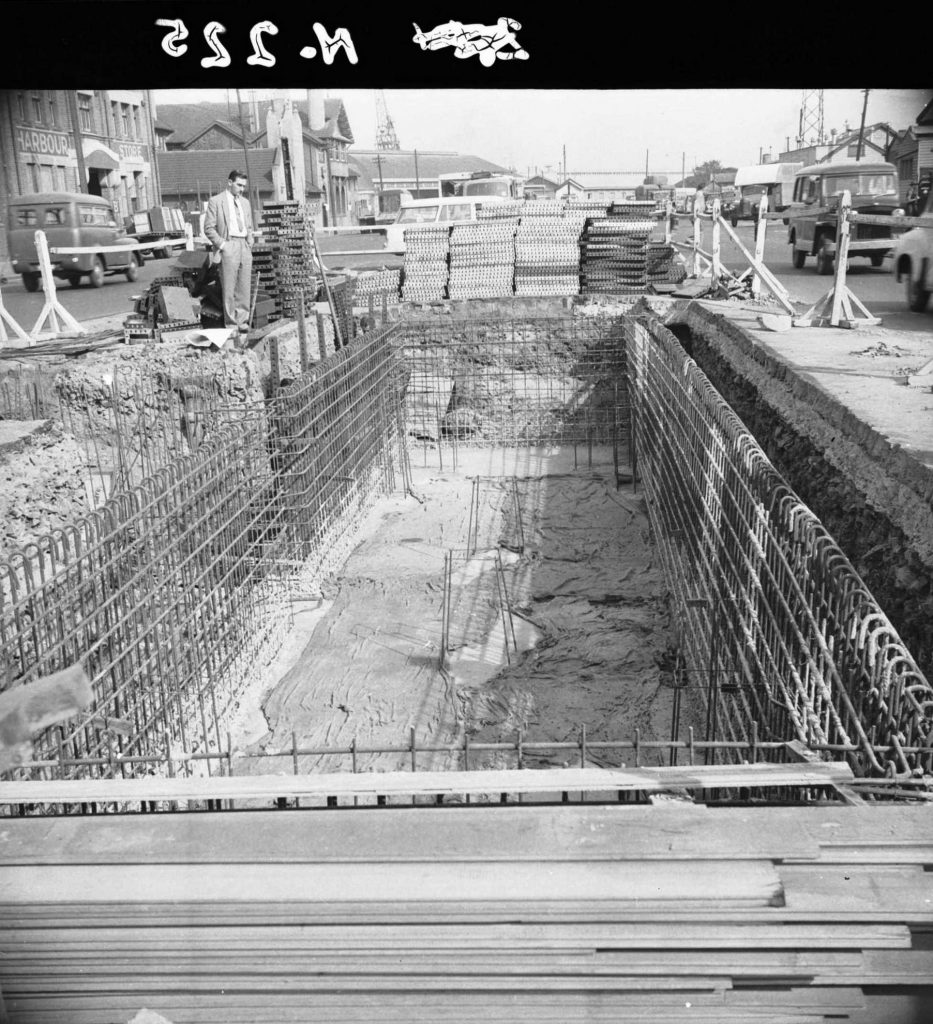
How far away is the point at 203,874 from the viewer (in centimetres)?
222

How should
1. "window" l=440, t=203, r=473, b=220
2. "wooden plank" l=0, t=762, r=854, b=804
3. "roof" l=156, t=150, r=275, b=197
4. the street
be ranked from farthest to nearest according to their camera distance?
1. "roof" l=156, t=150, r=275, b=197
2. "window" l=440, t=203, r=473, b=220
3. the street
4. "wooden plank" l=0, t=762, r=854, b=804

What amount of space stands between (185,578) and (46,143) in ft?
47.0

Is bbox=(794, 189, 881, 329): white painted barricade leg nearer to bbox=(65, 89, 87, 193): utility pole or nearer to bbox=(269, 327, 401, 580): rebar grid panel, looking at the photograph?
bbox=(269, 327, 401, 580): rebar grid panel

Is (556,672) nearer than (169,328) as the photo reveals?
Yes

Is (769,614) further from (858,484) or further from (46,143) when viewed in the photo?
(46,143)

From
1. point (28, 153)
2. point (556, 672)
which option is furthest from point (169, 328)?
point (556, 672)

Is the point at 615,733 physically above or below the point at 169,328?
below

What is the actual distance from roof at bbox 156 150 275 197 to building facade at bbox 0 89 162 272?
6963 mm

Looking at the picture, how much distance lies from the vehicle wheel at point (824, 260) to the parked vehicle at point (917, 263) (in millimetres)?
5005

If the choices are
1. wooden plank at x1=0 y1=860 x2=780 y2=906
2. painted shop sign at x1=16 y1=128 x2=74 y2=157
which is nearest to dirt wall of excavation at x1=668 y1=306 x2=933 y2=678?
wooden plank at x1=0 y1=860 x2=780 y2=906

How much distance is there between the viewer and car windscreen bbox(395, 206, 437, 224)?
24.2m
